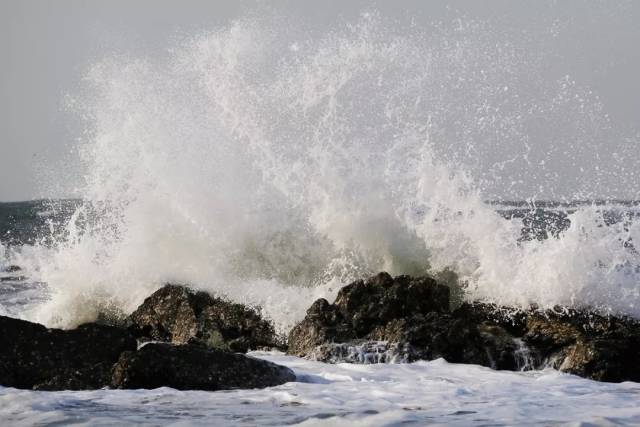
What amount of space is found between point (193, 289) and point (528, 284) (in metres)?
3.91

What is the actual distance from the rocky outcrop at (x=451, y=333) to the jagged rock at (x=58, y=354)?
1924 mm

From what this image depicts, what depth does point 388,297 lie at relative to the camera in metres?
7.93

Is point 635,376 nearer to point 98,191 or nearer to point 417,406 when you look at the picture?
point 417,406

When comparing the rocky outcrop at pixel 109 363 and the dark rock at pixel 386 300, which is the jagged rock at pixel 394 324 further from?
the rocky outcrop at pixel 109 363

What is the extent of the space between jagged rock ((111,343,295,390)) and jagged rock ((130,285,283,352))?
2.47m

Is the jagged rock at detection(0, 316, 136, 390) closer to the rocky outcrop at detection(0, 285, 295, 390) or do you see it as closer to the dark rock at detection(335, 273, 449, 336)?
the rocky outcrop at detection(0, 285, 295, 390)

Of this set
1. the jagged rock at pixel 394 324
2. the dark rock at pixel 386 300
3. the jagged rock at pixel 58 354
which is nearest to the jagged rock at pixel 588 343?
the jagged rock at pixel 394 324

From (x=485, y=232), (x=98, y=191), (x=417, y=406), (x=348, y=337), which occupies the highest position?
(x=98, y=191)

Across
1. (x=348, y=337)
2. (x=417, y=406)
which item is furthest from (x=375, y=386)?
(x=348, y=337)

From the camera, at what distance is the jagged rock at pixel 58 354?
5625 mm

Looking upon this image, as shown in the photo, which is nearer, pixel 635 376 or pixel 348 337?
pixel 635 376

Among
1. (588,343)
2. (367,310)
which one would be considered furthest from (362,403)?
(367,310)

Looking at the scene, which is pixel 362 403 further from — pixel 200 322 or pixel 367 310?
pixel 200 322

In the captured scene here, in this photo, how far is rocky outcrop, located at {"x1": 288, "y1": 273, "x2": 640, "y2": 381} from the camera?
6.70 m
